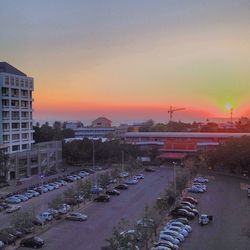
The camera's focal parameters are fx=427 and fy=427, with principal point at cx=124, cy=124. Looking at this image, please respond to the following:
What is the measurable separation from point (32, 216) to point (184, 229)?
5980 millimetres

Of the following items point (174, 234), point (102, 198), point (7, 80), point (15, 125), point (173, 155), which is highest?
point (7, 80)

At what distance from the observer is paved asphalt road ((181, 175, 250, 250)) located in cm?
1591

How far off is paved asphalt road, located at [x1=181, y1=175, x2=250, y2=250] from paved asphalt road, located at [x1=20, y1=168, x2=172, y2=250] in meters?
3.12

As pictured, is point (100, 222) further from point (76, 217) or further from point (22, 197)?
point (22, 197)

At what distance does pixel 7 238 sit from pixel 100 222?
15.6 feet

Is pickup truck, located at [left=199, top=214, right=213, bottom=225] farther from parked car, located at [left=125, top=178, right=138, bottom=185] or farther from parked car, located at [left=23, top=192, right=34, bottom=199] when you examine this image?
parked car, located at [left=125, top=178, right=138, bottom=185]

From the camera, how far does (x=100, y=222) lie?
19.0 m

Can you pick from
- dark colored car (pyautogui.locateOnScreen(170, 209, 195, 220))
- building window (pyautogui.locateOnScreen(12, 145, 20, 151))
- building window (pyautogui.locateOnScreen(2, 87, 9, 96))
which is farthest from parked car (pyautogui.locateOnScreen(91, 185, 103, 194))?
building window (pyautogui.locateOnScreen(2, 87, 9, 96))

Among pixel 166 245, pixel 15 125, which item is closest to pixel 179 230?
pixel 166 245

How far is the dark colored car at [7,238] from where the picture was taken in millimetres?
15461

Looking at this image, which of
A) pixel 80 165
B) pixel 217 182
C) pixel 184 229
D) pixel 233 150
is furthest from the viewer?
pixel 80 165

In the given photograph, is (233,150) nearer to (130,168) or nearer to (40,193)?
(130,168)

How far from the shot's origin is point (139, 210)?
21.4 metres

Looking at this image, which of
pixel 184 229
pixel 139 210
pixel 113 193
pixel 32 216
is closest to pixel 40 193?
pixel 113 193
